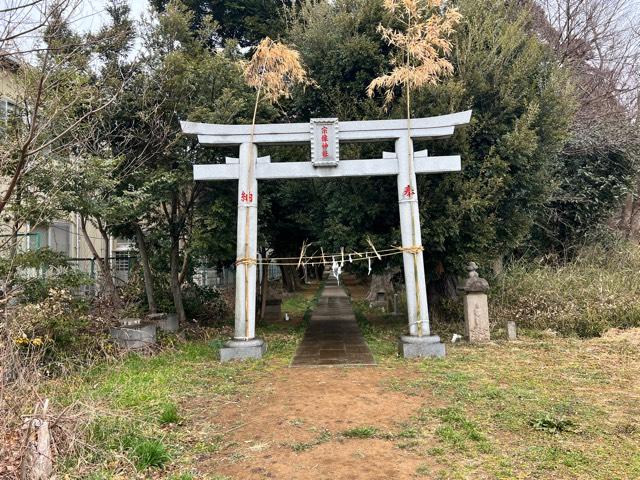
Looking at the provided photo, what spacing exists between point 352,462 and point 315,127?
549 cm

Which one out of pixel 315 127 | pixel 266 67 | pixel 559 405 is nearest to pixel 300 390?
pixel 559 405

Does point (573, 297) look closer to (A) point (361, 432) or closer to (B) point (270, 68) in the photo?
(A) point (361, 432)

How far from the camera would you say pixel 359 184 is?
9.16m

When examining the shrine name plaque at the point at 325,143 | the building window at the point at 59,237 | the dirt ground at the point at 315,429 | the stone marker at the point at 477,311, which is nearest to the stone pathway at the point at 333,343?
the dirt ground at the point at 315,429

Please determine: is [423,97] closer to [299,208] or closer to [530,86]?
[530,86]

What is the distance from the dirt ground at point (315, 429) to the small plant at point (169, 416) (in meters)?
0.37

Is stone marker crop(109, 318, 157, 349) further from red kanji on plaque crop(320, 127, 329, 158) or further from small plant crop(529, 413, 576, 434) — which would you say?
small plant crop(529, 413, 576, 434)

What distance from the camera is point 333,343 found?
895 centimetres

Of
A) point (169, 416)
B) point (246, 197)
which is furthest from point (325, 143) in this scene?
point (169, 416)

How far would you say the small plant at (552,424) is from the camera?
4160 millimetres

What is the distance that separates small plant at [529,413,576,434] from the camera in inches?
164

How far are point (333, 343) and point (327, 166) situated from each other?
11.1 feet

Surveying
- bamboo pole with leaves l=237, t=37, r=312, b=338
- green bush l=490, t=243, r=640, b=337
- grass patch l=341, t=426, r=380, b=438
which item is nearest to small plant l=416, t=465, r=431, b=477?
grass patch l=341, t=426, r=380, b=438

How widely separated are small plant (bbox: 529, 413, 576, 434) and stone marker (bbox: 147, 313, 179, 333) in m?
6.65
